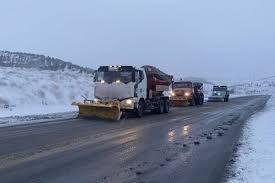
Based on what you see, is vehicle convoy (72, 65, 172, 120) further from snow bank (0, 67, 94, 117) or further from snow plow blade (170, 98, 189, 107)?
snow plow blade (170, 98, 189, 107)

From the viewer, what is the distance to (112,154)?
44.7ft

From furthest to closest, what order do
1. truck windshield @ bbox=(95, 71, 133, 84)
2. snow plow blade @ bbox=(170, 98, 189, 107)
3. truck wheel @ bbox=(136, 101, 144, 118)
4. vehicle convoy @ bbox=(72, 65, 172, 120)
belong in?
snow plow blade @ bbox=(170, 98, 189, 107), truck wheel @ bbox=(136, 101, 144, 118), truck windshield @ bbox=(95, 71, 133, 84), vehicle convoy @ bbox=(72, 65, 172, 120)

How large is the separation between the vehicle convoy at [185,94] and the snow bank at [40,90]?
8.72m

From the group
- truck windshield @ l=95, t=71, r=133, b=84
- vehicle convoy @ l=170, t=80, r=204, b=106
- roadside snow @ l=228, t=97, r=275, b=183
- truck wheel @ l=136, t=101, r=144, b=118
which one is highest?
truck windshield @ l=95, t=71, r=133, b=84

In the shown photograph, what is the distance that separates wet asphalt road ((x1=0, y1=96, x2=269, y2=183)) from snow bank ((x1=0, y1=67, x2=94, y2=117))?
1610cm

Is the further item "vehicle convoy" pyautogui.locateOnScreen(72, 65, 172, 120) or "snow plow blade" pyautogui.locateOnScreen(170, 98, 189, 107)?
"snow plow blade" pyautogui.locateOnScreen(170, 98, 189, 107)

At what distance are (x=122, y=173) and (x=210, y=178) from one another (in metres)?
1.76

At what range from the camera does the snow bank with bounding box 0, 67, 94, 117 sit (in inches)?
Answer: 1553

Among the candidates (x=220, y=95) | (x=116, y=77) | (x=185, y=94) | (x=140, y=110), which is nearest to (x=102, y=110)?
(x=116, y=77)

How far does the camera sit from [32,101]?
42219mm

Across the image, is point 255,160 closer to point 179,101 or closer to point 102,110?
point 102,110

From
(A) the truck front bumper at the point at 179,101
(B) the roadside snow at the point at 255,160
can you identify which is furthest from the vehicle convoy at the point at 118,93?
(A) the truck front bumper at the point at 179,101

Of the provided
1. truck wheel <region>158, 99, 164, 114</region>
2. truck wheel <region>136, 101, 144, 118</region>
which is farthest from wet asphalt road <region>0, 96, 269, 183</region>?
truck wheel <region>158, 99, 164, 114</region>

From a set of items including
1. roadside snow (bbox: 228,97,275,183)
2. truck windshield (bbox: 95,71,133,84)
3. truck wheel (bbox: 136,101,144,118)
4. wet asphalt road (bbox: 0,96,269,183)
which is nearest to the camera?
roadside snow (bbox: 228,97,275,183)
